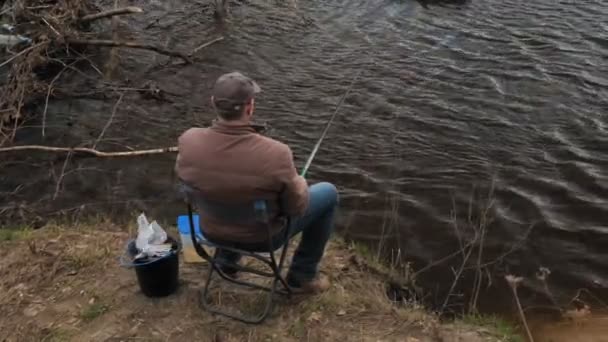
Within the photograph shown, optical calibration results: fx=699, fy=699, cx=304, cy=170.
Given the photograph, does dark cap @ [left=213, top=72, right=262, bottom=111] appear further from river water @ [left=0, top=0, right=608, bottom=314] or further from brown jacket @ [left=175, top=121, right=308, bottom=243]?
river water @ [left=0, top=0, right=608, bottom=314]

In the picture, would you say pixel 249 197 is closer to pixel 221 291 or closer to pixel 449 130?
pixel 221 291

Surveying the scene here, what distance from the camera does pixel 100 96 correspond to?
8617 millimetres

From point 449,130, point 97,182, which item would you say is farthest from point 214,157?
point 449,130

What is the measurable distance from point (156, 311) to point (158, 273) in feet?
0.85

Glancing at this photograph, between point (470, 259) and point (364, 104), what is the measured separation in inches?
123

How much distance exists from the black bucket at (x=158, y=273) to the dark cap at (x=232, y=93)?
3.84ft

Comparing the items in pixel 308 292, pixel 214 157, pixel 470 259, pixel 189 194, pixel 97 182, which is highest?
pixel 214 157

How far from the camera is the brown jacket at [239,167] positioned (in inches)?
146

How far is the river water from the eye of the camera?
639 cm

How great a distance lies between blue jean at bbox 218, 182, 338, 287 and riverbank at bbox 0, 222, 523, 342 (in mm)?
202

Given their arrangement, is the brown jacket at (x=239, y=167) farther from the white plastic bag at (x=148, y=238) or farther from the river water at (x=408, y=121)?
the river water at (x=408, y=121)

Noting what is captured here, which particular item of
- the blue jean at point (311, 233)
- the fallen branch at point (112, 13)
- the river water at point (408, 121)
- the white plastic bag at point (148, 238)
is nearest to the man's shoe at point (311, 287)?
the blue jean at point (311, 233)

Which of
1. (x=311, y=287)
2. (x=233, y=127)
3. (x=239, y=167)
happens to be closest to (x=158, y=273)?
(x=311, y=287)

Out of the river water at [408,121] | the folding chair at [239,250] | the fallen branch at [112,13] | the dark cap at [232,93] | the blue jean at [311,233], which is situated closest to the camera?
the dark cap at [232,93]
